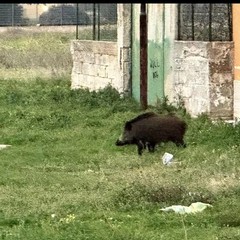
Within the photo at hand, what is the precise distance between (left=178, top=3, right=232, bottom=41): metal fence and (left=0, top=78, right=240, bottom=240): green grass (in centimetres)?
144

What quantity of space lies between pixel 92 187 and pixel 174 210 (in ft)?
6.15

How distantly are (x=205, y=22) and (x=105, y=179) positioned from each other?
6.08m

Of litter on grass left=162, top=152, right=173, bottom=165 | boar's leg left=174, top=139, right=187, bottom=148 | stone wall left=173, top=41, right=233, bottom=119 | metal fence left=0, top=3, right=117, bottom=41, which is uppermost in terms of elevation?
metal fence left=0, top=3, right=117, bottom=41

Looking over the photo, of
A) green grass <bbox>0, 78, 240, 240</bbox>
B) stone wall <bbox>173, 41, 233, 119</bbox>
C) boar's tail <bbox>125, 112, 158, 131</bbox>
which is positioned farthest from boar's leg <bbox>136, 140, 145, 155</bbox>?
stone wall <bbox>173, 41, 233, 119</bbox>

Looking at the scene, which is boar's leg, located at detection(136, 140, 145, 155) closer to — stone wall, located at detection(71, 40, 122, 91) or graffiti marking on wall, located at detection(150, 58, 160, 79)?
graffiti marking on wall, located at detection(150, 58, 160, 79)

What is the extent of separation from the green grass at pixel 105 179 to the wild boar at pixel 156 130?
17 centimetres

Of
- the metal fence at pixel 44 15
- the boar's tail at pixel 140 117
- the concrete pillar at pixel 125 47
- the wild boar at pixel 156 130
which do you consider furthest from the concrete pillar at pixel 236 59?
the metal fence at pixel 44 15

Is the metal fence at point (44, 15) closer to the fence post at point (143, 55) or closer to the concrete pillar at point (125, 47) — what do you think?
the concrete pillar at point (125, 47)

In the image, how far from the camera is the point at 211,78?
13.5 m

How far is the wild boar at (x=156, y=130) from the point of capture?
11.4 metres

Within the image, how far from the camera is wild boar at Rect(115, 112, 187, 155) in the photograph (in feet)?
37.3

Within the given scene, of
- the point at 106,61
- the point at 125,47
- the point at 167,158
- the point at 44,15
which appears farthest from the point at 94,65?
the point at 44,15

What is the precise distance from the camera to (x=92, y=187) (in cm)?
836

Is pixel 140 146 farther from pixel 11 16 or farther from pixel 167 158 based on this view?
pixel 11 16
